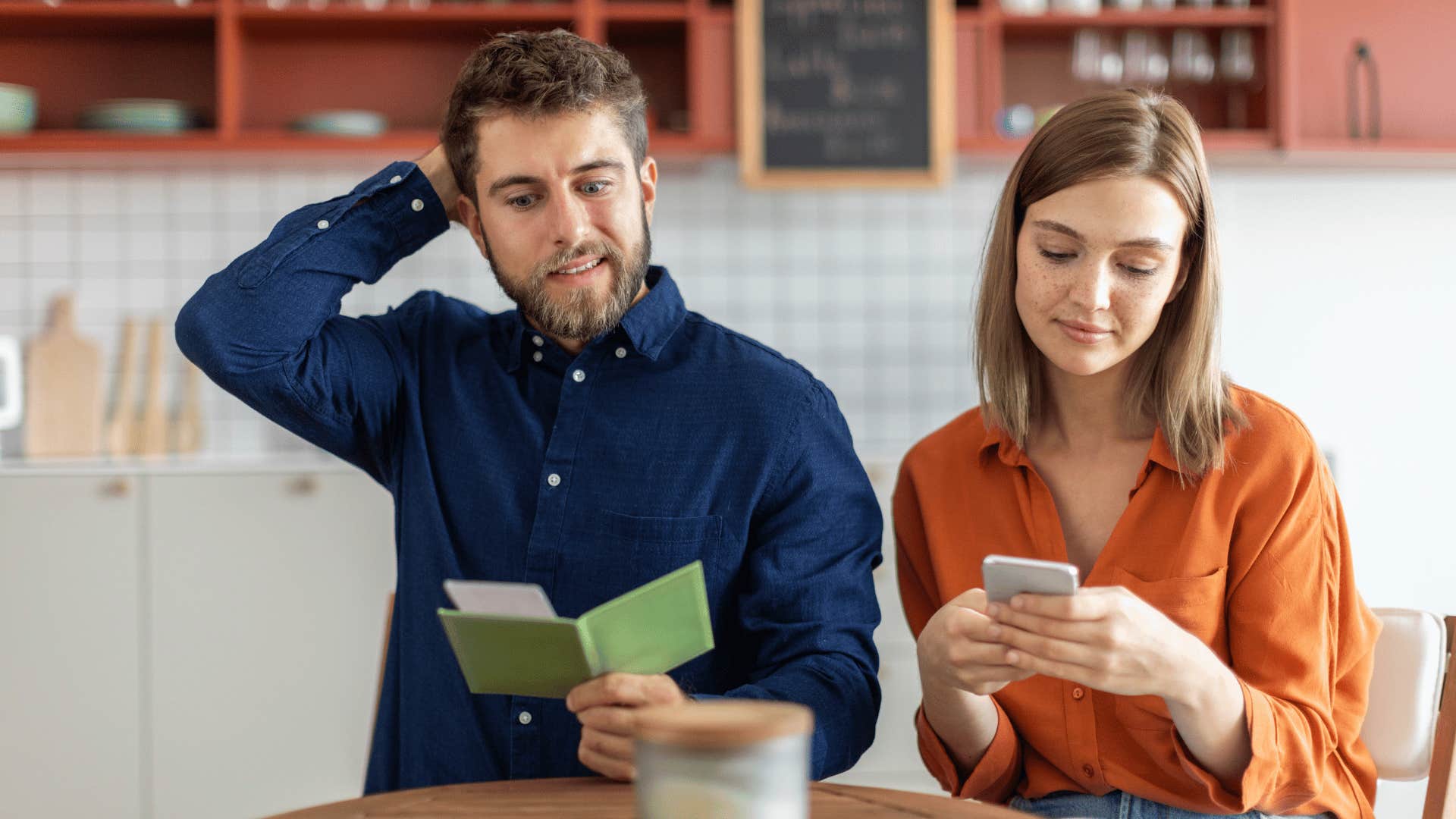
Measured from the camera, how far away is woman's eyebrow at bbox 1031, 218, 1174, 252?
1.40 metres

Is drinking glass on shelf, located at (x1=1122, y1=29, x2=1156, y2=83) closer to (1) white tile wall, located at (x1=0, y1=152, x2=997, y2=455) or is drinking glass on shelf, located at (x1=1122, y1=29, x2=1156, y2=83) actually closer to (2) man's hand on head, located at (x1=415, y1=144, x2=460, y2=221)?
(1) white tile wall, located at (x1=0, y1=152, x2=997, y2=455)

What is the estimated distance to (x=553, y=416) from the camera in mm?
1582

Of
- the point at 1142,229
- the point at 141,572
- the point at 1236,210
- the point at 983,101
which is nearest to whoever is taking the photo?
the point at 1142,229

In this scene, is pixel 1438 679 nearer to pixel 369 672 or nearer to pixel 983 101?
pixel 983 101

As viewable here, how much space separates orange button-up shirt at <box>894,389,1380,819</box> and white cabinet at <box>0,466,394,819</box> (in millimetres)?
1737

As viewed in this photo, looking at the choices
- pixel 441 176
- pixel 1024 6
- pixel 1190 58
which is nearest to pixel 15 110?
pixel 441 176

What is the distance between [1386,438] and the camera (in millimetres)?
3451

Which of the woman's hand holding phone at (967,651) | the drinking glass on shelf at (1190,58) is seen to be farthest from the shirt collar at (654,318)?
the drinking glass on shelf at (1190,58)

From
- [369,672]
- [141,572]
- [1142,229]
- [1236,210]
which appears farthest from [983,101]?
[141,572]

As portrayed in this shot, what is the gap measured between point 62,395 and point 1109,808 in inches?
111

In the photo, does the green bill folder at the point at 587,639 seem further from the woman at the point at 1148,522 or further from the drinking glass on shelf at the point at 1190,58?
the drinking glass on shelf at the point at 1190,58

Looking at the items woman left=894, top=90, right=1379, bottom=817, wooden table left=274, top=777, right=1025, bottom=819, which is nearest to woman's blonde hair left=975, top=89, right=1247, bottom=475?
woman left=894, top=90, right=1379, bottom=817

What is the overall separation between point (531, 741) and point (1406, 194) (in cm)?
303

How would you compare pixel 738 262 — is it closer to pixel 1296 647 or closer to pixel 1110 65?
pixel 1110 65
